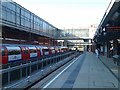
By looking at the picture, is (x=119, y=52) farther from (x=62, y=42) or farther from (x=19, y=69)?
(x=62, y=42)

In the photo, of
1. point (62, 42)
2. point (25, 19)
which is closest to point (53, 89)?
point (25, 19)

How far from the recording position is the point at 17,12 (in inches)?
1837

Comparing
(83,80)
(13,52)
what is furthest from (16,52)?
(83,80)

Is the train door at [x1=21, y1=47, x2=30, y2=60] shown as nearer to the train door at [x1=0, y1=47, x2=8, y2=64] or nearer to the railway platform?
the train door at [x1=0, y1=47, x2=8, y2=64]

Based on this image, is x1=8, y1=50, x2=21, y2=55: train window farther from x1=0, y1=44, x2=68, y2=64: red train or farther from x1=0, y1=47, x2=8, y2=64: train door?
x1=0, y1=47, x2=8, y2=64: train door

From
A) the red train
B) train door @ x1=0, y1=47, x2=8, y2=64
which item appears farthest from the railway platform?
train door @ x1=0, y1=47, x2=8, y2=64

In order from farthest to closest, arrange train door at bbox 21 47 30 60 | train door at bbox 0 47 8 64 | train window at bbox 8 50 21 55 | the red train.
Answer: train door at bbox 21 47 30 60, train window at bbox 8 50 21 55, the red train, train door at bbox 0 47 8 64

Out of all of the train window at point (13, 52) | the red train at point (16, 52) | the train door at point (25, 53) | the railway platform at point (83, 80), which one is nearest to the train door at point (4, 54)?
the red train at point (16, 52)

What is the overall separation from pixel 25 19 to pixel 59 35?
46.9 metres

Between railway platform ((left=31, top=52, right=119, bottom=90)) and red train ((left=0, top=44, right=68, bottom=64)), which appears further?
red train ((left=0, top=44, right=68, bottom=64))

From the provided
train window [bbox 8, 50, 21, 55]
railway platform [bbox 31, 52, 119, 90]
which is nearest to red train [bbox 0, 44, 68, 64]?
A: train window [bbox 8, 50, 21, 55]

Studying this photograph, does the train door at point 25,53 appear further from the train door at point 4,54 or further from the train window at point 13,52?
the train door at point 4,54

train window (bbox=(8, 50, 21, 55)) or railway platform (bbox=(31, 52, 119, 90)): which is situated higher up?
train window (bbox=(8, 50, 21, 55))

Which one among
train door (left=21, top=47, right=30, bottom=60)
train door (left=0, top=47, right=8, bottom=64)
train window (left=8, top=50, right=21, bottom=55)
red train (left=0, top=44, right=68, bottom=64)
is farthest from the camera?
train door (left=21, top=47, right=30, bottom=60)
